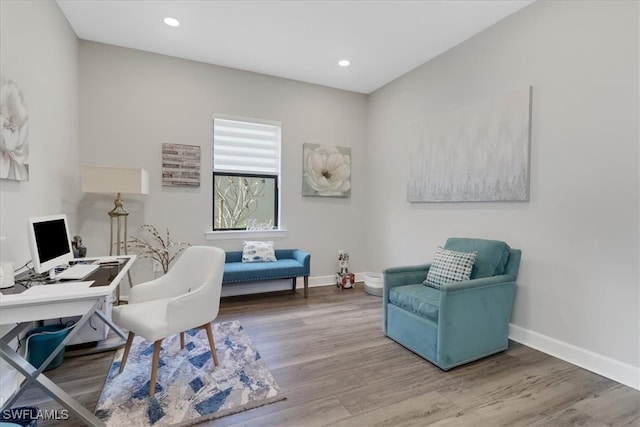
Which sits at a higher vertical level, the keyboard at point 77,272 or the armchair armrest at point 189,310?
the keyboard at point 77,272

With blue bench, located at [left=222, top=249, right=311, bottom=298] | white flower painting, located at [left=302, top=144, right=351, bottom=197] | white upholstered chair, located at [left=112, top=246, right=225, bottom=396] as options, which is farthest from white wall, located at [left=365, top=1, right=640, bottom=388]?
white upholstered chair, located at [left=112, top=246, right=225, bottom=396]

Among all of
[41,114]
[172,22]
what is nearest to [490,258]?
[172,22]

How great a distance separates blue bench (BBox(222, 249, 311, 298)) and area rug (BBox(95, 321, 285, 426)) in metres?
1.02

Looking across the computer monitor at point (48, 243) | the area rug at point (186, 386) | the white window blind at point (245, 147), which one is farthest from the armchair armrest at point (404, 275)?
the computer monitor at point (48, 243)

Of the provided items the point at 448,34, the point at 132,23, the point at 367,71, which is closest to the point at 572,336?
the point at 448,34

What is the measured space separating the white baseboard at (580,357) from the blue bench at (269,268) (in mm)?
2380

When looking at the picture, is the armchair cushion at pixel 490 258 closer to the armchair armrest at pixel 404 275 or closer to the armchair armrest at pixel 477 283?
the armchair armrest at pixel 477 283

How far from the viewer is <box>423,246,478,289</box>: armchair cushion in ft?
8.64

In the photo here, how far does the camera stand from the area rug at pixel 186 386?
176cm

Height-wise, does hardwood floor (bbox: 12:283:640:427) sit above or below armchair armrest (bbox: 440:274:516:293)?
below

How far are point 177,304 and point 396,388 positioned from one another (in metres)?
1.57

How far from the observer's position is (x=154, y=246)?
12.3ft

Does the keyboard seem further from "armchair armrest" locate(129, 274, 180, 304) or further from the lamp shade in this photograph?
the lamp shade

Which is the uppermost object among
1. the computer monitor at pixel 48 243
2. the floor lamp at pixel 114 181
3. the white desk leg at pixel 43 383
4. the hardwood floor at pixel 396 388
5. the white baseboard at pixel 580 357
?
the floor lamp at pixel 114 181
